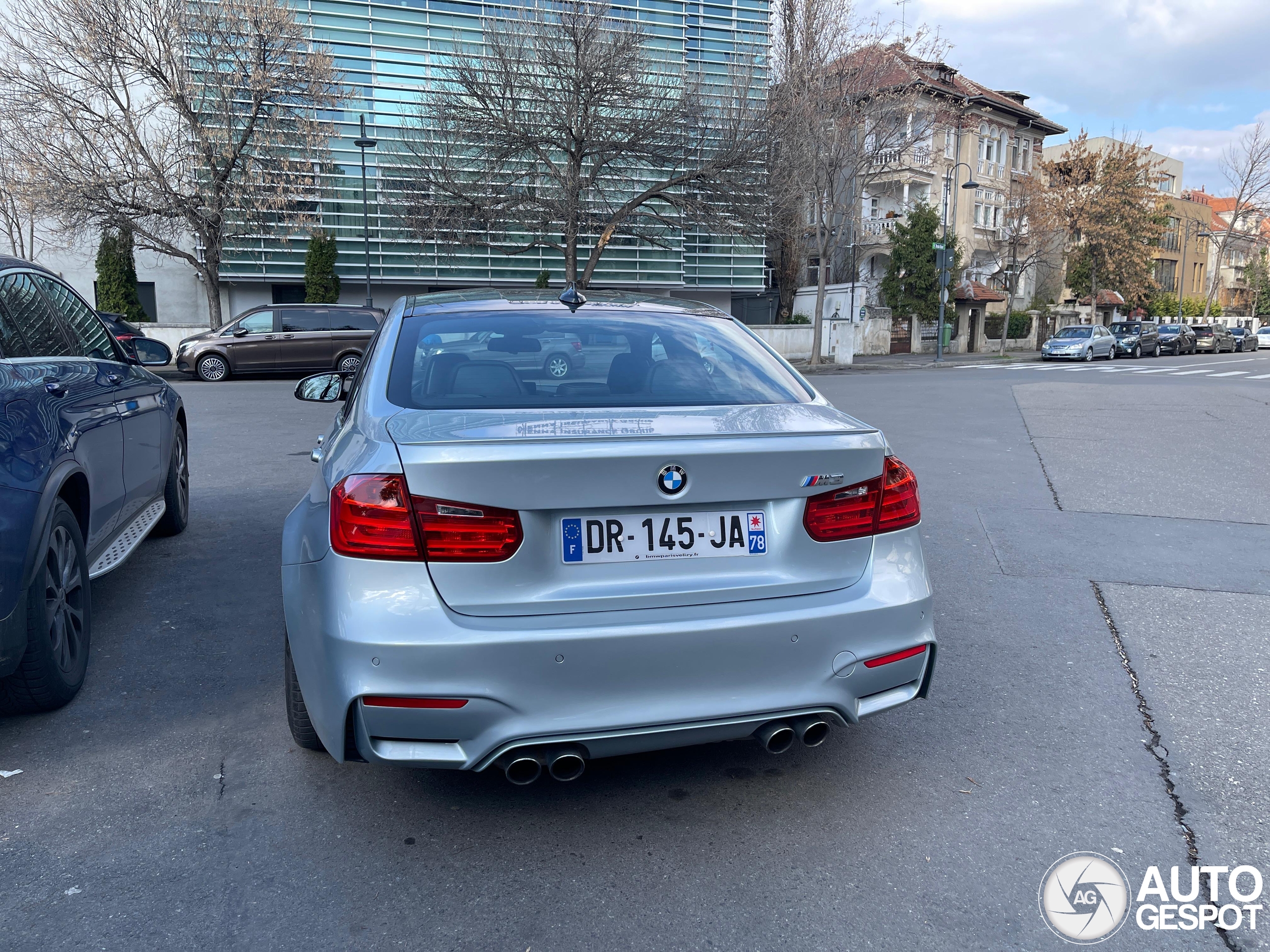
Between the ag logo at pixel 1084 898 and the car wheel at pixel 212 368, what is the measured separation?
2168 centimetres

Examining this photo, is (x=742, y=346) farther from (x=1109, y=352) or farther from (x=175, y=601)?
(x=1109, y=352)

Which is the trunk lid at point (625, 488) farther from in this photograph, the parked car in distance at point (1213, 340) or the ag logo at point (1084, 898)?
the parked car in distance at point (1213, 340)

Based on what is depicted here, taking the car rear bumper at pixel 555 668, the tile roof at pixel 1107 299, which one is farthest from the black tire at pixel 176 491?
the tile roof at pixel 1107 299

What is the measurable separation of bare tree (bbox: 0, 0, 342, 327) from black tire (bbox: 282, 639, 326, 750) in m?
25.2

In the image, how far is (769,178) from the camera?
2731 cm

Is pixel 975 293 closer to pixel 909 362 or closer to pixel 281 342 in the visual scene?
pixel 909 362

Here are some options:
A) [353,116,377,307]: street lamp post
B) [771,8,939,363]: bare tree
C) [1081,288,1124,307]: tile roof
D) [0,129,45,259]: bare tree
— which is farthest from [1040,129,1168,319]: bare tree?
[0,129,45,259]: bare tree

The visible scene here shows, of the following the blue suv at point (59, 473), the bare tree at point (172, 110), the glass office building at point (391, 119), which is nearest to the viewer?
the blue suv at point (59, 473)

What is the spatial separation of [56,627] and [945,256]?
32.6 m

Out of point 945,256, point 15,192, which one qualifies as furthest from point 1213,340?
point 15,192

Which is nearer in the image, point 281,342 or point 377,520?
point 377,520

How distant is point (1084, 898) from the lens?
2627mm

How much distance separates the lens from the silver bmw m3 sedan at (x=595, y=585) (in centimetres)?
252

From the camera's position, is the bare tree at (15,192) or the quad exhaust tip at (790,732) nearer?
the quad exhaust tip at (790,732)
